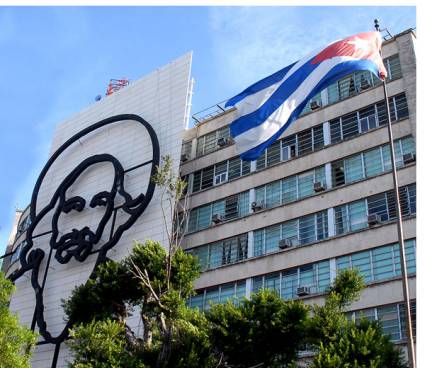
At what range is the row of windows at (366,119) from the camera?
30609 mm

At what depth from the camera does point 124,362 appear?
65.5 ft

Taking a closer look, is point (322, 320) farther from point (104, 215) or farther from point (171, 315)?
point (104, 215)

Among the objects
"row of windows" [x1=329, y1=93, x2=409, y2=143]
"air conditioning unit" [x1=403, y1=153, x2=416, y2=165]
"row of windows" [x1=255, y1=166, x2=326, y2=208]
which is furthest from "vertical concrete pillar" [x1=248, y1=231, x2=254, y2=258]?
"air conditioning unit" [x1=403, y1=153, x2=416, y2=165]

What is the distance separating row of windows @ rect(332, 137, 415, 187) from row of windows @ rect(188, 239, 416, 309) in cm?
410

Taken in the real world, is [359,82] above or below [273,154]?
above

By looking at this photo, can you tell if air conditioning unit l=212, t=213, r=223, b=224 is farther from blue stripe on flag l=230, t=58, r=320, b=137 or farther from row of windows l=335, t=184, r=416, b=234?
blue stripe on flag l=230, t=58, r=320, b=137

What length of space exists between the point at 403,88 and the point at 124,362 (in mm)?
19089

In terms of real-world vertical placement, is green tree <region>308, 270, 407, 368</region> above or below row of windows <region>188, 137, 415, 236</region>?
below

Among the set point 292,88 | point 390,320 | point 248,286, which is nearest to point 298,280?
point 248,286

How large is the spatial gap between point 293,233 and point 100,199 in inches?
526

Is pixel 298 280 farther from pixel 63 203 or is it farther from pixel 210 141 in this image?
pixel 63 203

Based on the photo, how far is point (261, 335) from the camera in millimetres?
20250

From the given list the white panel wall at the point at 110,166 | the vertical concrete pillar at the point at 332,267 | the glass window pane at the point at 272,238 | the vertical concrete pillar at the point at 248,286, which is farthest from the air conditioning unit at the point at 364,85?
the vertical concrete pillar at the point at 248,286

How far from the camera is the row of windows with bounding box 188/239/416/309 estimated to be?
27.0 meters
